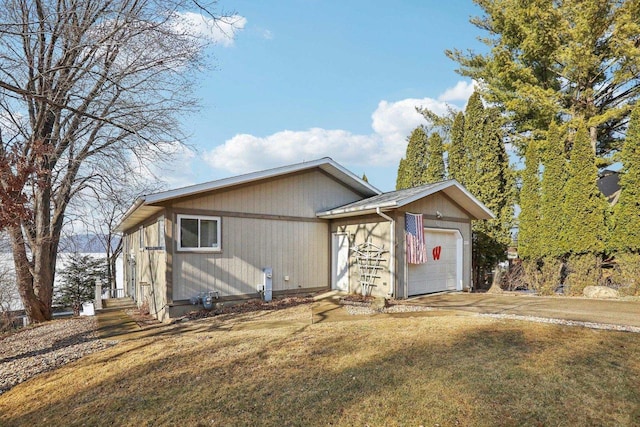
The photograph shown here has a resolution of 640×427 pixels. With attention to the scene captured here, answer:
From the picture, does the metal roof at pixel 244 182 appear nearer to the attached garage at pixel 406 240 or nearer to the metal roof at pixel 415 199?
the metal roof at pixel 415 199

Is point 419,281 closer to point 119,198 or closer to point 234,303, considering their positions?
point 234,303

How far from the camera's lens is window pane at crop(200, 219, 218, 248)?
909cm

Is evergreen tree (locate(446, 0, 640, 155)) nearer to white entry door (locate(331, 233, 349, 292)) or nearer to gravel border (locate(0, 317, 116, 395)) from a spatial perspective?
white entry door (locate(331, 233, 349, 292))

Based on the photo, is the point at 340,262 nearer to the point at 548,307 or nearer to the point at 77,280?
the point at 548,307

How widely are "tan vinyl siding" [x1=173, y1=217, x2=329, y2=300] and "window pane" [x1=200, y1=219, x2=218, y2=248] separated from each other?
0.20 metres

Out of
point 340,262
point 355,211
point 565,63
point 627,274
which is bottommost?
point 627,274

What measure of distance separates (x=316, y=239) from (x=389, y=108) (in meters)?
13.1

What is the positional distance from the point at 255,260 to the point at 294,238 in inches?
56.7

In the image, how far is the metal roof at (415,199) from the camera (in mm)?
9688

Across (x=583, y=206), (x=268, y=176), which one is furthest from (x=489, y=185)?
(x=268, y=176)

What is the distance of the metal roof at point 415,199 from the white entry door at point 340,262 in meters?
0.83

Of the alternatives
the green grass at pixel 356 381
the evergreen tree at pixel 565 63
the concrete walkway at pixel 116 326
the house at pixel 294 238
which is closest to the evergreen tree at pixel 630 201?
the house at pixel 294 238

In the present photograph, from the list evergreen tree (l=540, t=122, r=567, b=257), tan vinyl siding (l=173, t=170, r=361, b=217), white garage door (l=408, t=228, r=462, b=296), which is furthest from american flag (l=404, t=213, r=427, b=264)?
evergreen tree (l=540, t=122, r=567, b=257)

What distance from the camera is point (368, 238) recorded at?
1051 centimetres
